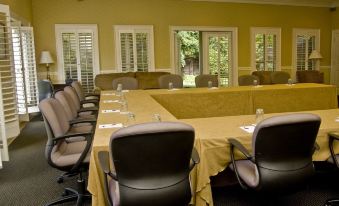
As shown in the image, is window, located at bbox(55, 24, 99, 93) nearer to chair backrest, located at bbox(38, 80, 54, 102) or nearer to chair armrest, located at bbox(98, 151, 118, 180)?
chair backrest, located at bbox(38, 80, 54, 102)

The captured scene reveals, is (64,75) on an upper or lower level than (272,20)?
lower

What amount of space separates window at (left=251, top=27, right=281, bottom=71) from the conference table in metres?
4.36

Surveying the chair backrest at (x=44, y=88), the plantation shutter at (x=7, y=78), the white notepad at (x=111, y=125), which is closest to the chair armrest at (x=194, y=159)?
the white notepad at (x=111, y=125)

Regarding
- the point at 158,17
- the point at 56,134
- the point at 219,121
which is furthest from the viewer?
the point at 158,17

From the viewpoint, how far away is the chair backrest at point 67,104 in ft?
11.1

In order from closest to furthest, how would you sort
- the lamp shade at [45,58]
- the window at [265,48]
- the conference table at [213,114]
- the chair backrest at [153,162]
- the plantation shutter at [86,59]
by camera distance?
1. the chair backrest at [153,162]
2. the conference table at [213,114]
3. the lamp shade at [45,58]
4. the plantation shutter at [86,59]
5. the window at [265,48]

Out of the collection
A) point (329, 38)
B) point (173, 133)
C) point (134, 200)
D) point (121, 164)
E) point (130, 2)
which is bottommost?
point (134, 200)

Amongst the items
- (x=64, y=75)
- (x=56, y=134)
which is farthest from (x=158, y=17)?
(x=56, y=134)

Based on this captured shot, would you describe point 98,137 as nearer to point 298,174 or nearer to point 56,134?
point 56,134

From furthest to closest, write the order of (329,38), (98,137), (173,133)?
(329,38)
(98,137)
(173,133)

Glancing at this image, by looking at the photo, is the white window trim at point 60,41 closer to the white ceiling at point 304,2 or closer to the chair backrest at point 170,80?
the chair backrest at point 170,80

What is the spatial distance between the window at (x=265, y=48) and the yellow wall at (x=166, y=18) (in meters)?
0.17

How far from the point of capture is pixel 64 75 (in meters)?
7.96

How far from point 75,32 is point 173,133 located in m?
6.91
